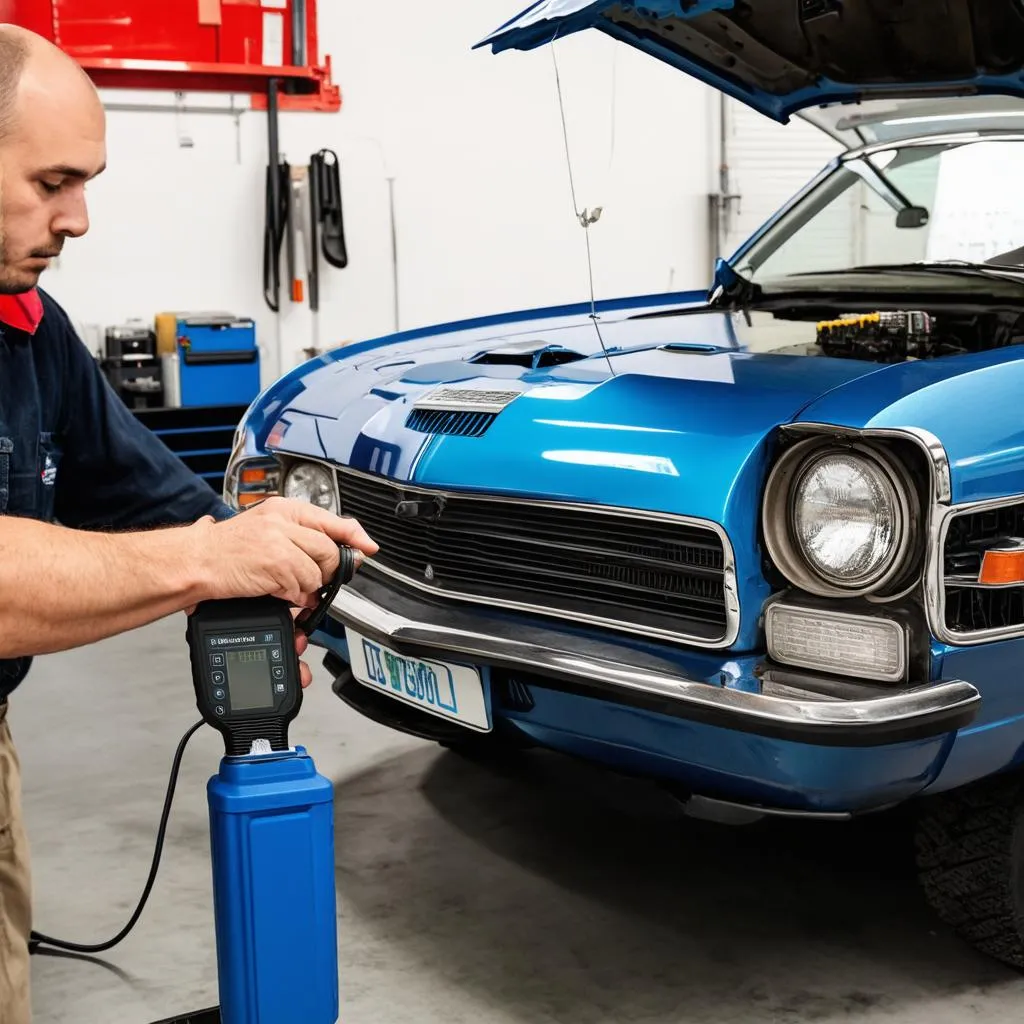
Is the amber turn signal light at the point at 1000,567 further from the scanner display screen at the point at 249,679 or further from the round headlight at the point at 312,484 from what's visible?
the round headlight at the point at 312,484

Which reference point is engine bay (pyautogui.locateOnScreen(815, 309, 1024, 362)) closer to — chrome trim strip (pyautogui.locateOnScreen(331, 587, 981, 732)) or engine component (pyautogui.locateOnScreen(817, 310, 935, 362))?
engine component (pyautogui.locateOnScreen(817, 310, 935, 362))

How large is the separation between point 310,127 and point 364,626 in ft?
17.5

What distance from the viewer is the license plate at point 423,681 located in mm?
2252

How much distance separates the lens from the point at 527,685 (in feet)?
7.11

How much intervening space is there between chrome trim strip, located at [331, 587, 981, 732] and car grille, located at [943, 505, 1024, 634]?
0.34 feet

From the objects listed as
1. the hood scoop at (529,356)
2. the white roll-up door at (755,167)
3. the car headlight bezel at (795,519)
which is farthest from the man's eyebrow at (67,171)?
the white roll-up door at (755,167)

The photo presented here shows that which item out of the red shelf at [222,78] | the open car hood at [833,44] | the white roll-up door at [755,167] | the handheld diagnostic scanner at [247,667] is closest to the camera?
the handheld diagnostic scanner at [247,667]

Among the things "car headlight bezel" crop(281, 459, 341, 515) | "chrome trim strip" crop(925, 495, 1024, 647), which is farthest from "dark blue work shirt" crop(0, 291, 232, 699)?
"chrome trim strip" crop(925, 495, 1024, 647)

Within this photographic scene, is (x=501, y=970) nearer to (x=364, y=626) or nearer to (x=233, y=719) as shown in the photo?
(x=364, y=626)

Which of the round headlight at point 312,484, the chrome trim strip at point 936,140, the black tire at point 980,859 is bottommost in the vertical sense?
the black tire at point 980,859

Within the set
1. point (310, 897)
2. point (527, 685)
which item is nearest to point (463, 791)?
point (527, 685)

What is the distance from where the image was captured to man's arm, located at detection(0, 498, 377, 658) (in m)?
1.25

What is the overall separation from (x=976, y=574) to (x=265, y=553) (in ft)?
3.58

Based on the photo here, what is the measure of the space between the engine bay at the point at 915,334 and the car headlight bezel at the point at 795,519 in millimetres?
509
